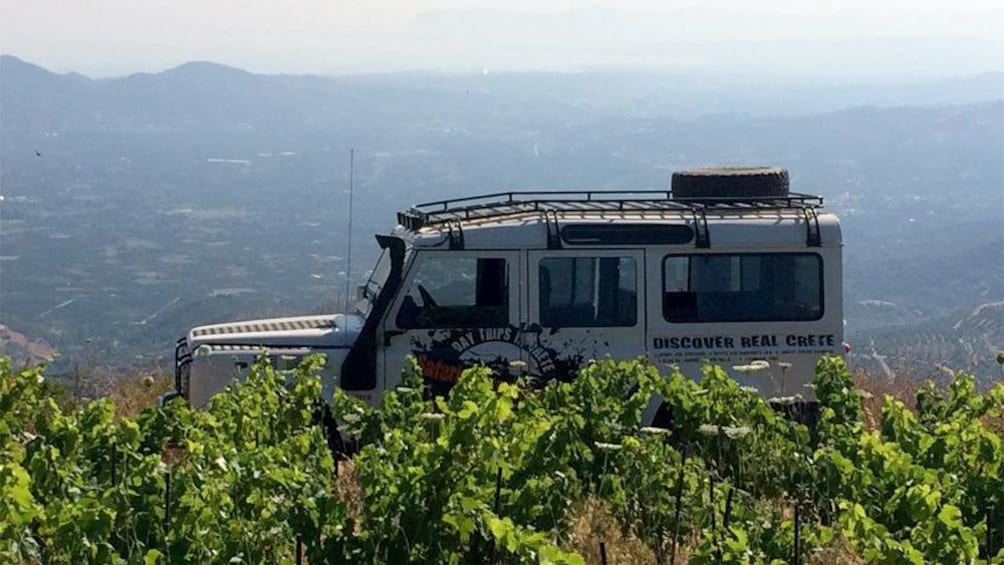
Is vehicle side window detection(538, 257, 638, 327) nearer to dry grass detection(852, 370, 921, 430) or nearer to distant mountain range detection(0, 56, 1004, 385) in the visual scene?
dry grass detection(852, 370, 921, 430)

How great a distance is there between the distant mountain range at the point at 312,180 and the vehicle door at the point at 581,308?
26509mm

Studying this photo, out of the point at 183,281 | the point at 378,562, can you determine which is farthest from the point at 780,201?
the point at 183,281

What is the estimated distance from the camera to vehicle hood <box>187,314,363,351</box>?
10.9m

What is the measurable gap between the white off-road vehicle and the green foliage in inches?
69.2

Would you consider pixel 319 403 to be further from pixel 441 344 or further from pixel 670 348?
pixel 670 348

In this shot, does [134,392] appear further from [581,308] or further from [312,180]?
[312,180]

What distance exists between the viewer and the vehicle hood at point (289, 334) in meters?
10.9

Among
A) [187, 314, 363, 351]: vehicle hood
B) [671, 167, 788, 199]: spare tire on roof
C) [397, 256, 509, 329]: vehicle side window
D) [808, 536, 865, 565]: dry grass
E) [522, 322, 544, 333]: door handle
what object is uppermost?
[671, 167, 788, 199]: spare tire on roof

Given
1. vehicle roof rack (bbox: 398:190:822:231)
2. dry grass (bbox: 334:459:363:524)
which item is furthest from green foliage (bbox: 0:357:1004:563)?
vehicle roof rack (bbox: 398:190:822:231)

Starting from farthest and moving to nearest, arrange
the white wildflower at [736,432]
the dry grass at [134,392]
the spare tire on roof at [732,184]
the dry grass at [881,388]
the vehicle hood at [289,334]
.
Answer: the dry grass at [881,388]
the dry grass at [134,392]
the spare tire on roof at [732,184]
the vehicle hood at [289,334]
the white wildflower at [736,432]

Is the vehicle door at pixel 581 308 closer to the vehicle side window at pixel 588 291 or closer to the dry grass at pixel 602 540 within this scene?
the vehicle side window at pixel 588 291

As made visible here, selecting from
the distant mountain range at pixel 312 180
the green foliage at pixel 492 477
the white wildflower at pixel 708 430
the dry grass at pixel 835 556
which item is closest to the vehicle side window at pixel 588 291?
the green foliage at pixel 492 477

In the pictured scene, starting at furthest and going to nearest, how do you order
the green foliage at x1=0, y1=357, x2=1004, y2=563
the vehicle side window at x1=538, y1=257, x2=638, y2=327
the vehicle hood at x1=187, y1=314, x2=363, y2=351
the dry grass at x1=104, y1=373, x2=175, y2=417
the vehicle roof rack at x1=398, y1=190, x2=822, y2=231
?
the dry grass at x1=104, y1=373, x2=175, y2=417 < the vehicle roof rack at x1=398, y1=190, x2=822, y2=231 < the vehicle hood at x1=187, y1=314, x2=363, y2=351 < the vehicle side window at x1=538, y1=257, x2=638, y2=327 < the green foliage at x1=0, y1=357, x2=1004, y2=563

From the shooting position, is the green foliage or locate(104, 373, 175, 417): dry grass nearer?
the green foliage
